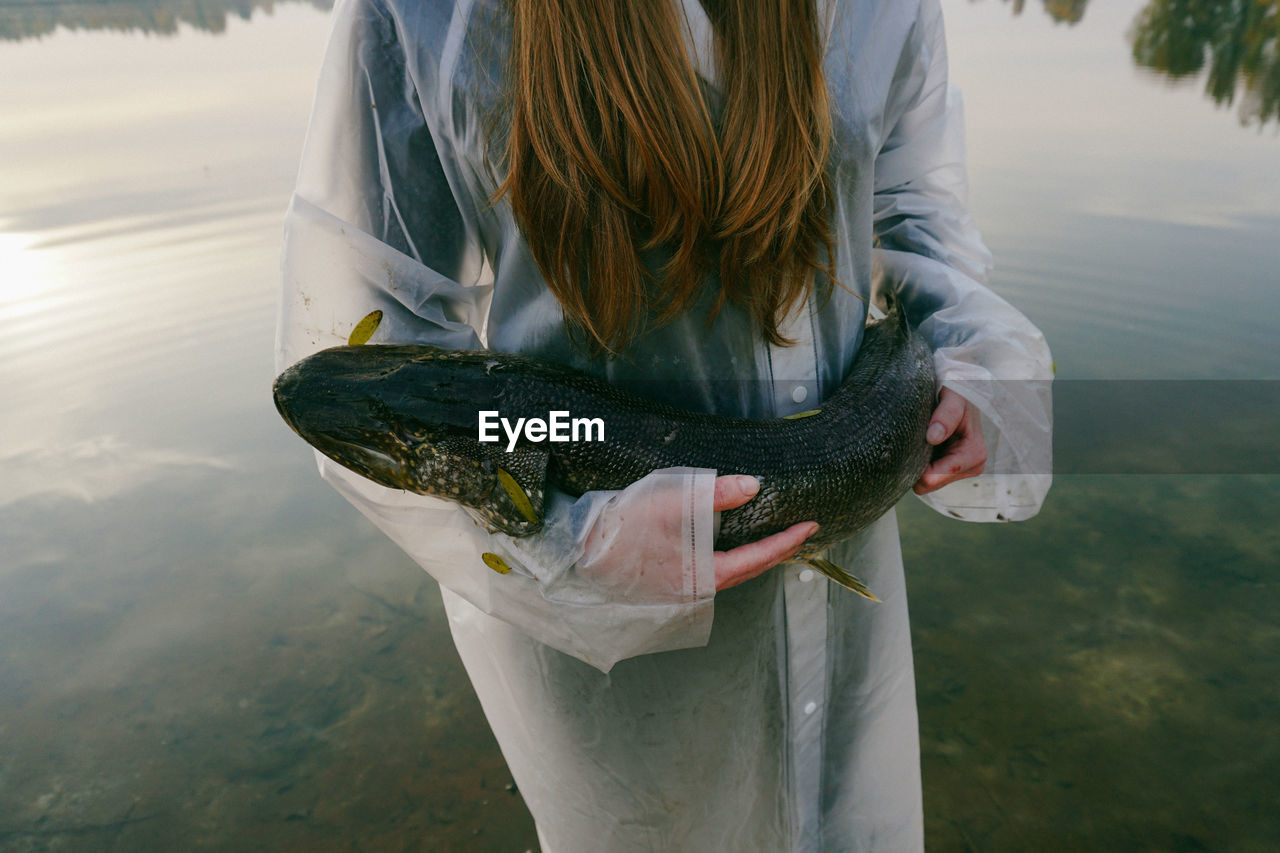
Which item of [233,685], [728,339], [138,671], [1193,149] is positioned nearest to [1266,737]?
[728,339]

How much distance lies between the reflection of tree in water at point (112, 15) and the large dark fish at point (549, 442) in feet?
72.8

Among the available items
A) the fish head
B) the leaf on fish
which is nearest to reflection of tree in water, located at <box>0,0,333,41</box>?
the fish head

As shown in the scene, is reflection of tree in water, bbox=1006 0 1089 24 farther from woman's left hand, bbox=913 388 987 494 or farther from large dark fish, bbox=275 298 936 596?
large dark fish, bbox=275 298 936 596

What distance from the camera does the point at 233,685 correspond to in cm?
301

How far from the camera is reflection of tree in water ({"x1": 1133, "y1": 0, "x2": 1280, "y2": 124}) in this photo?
8570 mm

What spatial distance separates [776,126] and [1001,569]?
2.90 m

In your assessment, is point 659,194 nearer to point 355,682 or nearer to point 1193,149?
point 355,682

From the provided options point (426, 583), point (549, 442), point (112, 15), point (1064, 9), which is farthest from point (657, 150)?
point (112, 15)

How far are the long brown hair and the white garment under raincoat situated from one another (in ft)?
0.18

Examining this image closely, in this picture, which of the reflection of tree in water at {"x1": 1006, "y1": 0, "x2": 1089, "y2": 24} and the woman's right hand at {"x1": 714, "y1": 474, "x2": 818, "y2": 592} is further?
the reflection of tree in water at {"x1": 1006, "y1": 0, "x2": 1089, "y2": 24}

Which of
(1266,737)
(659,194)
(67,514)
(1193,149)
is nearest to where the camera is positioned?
(659,194)

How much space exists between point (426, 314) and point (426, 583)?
2.47 meters

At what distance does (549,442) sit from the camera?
119 centimetres

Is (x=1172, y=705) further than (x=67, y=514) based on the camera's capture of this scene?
No
